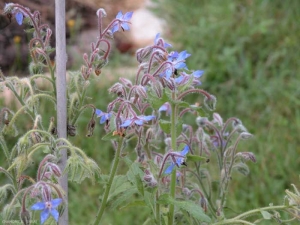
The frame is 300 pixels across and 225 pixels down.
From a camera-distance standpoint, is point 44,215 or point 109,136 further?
point 109,136

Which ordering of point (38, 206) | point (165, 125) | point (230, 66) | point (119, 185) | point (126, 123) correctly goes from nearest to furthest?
1. point (38, 206)
2. point (126, 123)
3. point (165, 125)
4. point (119, 185)
5. point (230, 66)

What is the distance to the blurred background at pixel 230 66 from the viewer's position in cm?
318

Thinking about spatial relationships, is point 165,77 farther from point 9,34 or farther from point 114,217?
point 9,34

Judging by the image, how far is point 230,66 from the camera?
13.3 feet

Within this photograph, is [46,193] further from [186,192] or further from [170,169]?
[186,192]

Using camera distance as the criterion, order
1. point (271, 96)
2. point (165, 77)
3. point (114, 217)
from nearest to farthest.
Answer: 1. point (165, 77)
2. point (114, 217)
3. point (271, 96)

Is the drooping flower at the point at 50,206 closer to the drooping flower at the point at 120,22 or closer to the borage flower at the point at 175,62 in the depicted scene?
the borage flower at the point at 175,62

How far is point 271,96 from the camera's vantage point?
149 inches

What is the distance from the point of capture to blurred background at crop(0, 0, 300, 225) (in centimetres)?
318

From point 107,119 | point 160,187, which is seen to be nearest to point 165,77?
point 107,119

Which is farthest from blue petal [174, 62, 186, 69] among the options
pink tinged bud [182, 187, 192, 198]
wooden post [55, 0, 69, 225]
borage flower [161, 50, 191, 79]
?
pink tinged bud [182, 187, 192, 198]

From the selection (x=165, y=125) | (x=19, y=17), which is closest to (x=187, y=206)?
(x=165, y=125)

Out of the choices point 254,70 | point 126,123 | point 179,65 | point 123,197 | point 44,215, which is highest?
point 254,70

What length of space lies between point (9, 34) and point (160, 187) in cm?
339
